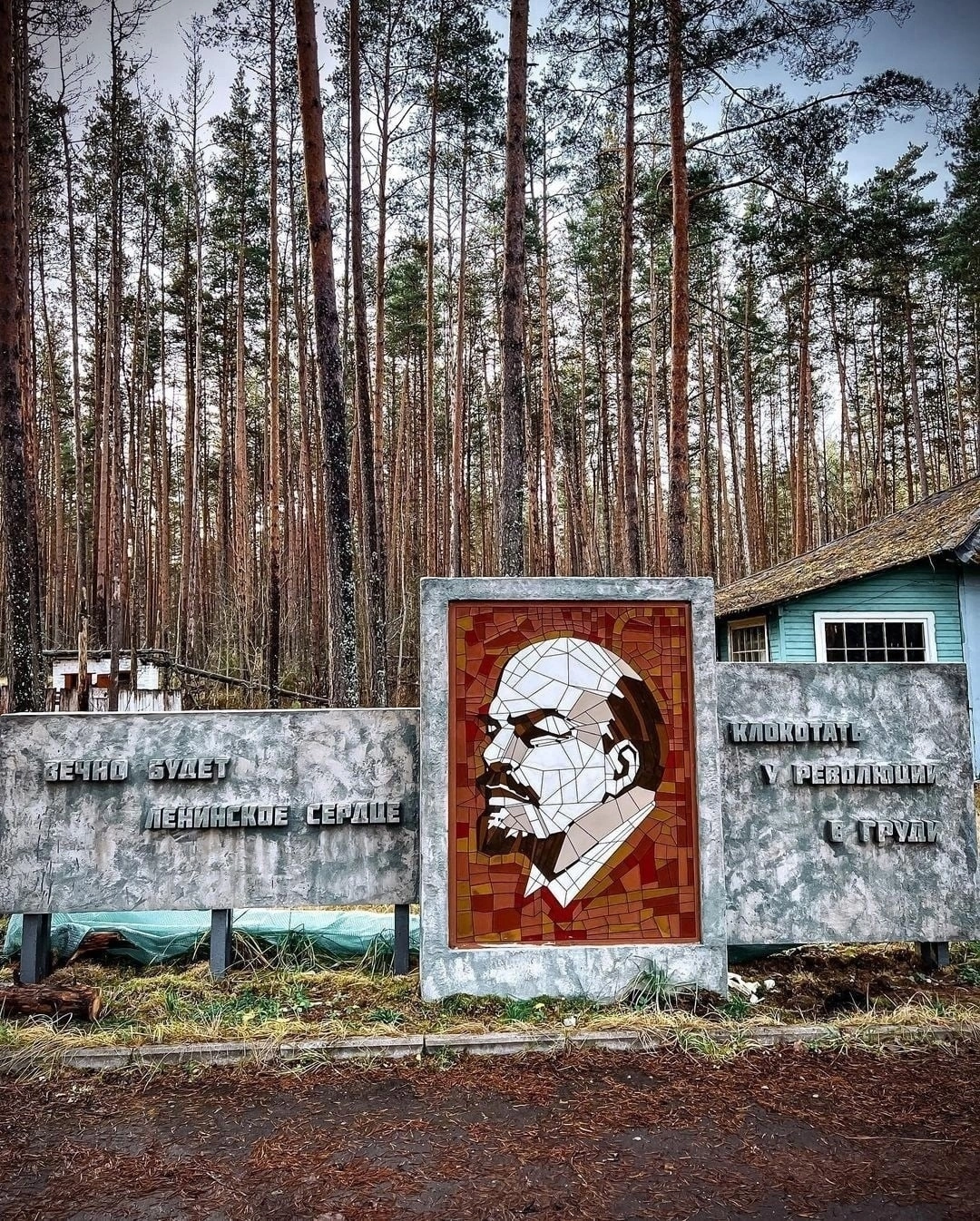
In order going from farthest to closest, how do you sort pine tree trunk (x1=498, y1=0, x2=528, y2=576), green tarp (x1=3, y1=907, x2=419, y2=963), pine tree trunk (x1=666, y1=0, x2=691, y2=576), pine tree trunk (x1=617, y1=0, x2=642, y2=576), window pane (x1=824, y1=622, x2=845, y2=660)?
pine tree trunk (x1=617, y1=0, x2=642, y2=576) < window pane (x1=824, y1=622, x2=845, y2=660) < pine tree trunk (x1=666, y1=0, x2=691, y2=576) < pine tree trunk (x1=498, y1=0, x2=528, y2=576) < green tarp (x1=3, y1=907, x2=419, y2=963)

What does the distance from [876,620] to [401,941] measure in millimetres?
10427

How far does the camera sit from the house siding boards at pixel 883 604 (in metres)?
12.1

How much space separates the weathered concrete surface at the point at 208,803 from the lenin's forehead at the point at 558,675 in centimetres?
71

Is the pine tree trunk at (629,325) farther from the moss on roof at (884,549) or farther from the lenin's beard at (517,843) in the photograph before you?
the lenin's beard at (517,843)

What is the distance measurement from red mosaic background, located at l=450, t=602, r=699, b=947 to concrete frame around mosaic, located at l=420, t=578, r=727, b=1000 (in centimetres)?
5

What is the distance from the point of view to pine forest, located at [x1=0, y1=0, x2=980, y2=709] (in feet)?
30.8

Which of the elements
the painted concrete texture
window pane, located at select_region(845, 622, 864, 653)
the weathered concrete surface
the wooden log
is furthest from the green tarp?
window pane, located at select_region(845, 622, 864, 653)

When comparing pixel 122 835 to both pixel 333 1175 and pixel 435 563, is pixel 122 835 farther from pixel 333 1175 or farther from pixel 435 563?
pixel 435 563

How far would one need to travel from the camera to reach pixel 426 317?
2045 cm

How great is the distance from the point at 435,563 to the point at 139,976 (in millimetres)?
16157

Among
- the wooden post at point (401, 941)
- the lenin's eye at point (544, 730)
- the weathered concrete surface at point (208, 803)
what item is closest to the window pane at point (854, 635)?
the lenin's eye at point (544, 730)

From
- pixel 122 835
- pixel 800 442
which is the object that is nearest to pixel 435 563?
pixel 800 442

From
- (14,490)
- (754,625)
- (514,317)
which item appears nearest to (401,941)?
(14,490)

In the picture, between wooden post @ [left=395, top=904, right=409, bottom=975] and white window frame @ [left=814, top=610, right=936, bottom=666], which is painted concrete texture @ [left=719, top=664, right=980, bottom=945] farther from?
white window frame @ [left=814, top=610, right=936, bottom=666]
